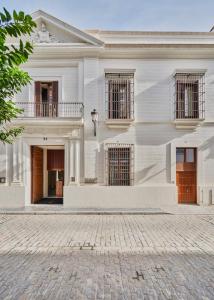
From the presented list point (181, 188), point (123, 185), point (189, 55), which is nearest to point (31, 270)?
point (123, 185)

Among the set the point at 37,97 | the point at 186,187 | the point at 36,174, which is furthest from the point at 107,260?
the point at 37,97

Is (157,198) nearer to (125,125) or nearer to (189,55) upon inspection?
(125,125)

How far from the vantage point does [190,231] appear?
8.00 m

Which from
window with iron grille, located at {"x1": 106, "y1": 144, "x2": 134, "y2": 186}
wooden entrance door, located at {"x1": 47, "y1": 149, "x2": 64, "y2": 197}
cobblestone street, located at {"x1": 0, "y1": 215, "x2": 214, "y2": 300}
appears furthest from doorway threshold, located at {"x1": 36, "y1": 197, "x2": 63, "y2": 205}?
cobblestone street, located at {"x1": 0, "y1": 215, "x2": 214, "y2": 300}

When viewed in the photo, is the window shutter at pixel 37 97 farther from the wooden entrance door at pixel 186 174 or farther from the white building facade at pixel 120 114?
the wooden entrance door at pixel 186 174

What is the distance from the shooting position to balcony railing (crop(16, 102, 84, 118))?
42.0 ft

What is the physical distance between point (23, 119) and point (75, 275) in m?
9.32

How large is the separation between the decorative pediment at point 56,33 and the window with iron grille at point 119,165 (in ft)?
18.0

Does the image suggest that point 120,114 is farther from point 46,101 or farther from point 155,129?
point 46,101

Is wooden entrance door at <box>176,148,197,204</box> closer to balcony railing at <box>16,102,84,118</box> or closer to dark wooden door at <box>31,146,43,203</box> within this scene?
balcony railing at <box>16,102,84,118</box>

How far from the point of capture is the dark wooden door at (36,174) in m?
13.5

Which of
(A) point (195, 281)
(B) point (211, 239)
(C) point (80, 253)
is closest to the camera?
(A) point (195, 281)

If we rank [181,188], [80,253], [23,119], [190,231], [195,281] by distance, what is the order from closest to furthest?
[195,281] < [80,253] < [190,231] < [23,119] < [181,188]

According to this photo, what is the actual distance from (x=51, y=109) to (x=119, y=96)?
12.1ft
